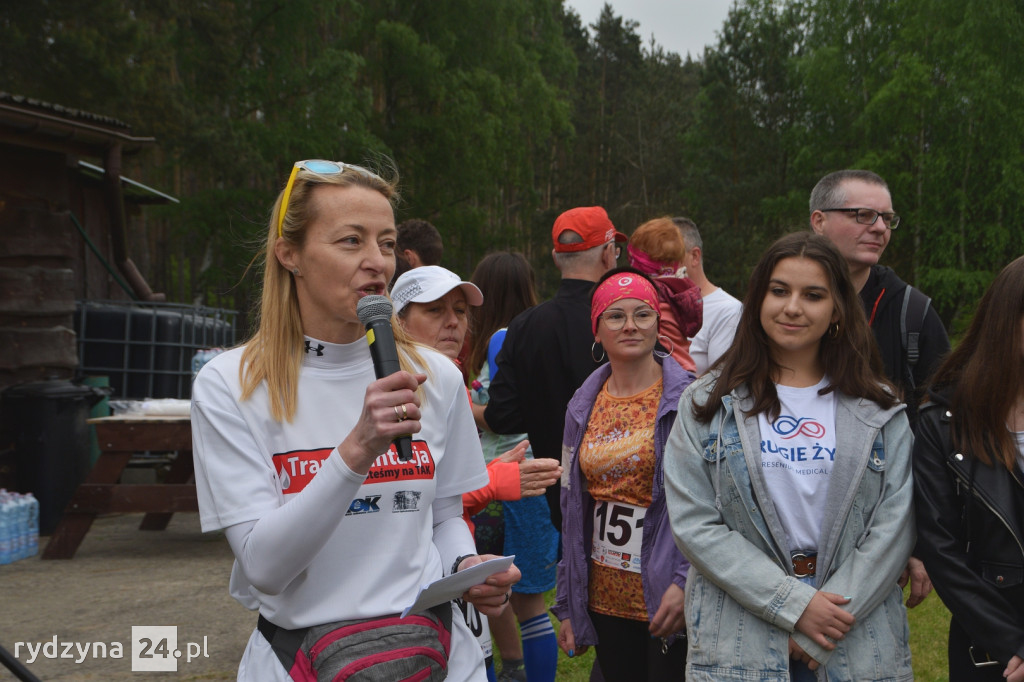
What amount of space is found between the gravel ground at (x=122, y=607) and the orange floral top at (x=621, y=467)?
2509 mm

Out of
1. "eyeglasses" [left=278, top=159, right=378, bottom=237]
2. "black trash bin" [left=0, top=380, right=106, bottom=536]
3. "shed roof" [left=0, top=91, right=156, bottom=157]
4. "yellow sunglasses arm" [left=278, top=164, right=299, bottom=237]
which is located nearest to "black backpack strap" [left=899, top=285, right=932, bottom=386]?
"eyeglasses" [left=278, top=159, right=378, bottom=237]

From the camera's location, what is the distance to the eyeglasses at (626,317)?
360 cm

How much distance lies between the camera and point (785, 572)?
2705 millimetres

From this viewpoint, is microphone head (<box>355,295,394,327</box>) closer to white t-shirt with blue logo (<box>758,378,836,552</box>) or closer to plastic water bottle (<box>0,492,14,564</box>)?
Result: white t-shirt with blue logo (<box>758,378,836,552</box>)

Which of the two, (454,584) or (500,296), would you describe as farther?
(500,296)

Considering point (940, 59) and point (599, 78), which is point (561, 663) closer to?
point (940, 59)

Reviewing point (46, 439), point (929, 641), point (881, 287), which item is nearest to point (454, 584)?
point (881, 287)

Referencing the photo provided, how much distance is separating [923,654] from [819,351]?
10.7ft

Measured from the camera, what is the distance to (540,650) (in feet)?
15.0

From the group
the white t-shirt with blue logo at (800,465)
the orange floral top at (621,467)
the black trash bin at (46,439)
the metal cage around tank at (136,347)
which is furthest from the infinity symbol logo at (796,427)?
the metal cage around tank at (136,347)

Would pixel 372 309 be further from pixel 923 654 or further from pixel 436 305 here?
pixel 923 654

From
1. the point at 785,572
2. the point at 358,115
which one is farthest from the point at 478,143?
the point at 785,572

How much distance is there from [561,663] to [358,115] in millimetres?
20405

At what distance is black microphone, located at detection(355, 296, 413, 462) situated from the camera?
5.83 ft
